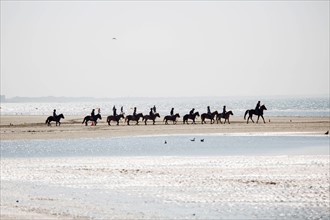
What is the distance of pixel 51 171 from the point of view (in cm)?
2267

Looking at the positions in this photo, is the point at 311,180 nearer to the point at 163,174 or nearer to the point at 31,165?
the point at 163,174

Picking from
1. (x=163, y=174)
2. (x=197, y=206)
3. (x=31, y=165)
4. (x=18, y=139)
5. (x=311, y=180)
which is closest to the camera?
(x=197, y=206)

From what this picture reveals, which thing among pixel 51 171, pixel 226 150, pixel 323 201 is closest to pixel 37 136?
pixel 226 150

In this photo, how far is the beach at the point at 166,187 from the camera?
14516 mm

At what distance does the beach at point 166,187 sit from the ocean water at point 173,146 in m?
1.72

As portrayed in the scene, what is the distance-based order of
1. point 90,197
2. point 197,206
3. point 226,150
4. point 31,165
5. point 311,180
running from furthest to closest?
point 226,150
point 31,165
point 311,180
point 90,197
point 197,206

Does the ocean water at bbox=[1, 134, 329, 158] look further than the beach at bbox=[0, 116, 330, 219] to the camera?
Yes

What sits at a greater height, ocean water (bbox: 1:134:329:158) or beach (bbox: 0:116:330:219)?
ocean water (bbox: 1:134:329:158)

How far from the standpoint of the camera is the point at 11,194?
1725 cm

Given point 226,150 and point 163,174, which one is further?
point 226,150

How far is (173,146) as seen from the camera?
113 ft

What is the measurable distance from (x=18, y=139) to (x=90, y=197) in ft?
86.9

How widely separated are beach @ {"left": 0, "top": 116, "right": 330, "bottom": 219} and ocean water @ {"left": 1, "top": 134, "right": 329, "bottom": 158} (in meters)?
1.72

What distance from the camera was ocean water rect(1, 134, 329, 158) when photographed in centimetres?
2977
